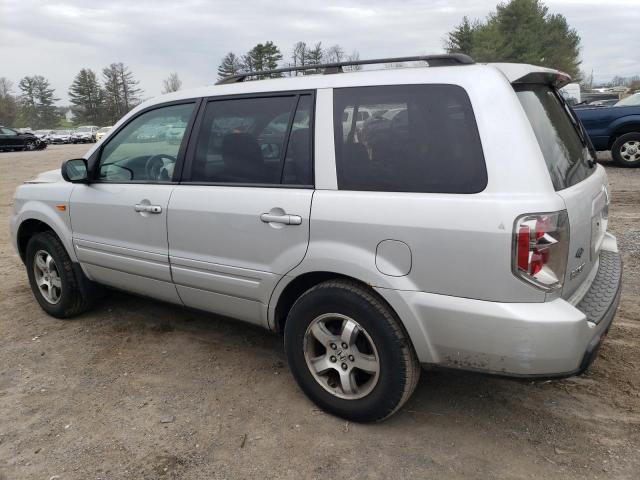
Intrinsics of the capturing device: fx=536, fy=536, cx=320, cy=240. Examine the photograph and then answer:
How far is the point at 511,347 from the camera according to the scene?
2295 millimetres

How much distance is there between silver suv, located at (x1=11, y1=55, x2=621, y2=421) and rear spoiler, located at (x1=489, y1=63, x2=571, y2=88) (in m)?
0.01

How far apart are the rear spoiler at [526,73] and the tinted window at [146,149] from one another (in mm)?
1950

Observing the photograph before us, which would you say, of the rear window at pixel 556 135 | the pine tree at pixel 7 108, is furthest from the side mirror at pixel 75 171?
the pine tree at pixel 7 108

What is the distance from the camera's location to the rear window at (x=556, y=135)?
8.09 feet

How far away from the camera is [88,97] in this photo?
3219 inches

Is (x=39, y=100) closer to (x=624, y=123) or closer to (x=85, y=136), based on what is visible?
(x=85, y=136)

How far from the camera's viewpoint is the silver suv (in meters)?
2.29

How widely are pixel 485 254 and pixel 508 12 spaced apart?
60882 mm

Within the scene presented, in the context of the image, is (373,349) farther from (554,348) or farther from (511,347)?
(554,348)

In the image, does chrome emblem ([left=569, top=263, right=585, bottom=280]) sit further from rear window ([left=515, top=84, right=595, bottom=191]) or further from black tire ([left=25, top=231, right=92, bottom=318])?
black tire ([left=25, top=231, right=92, bottom=318])

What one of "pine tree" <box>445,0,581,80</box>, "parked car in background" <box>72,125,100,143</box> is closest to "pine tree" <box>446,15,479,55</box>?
"pine tree" <box>445,0,581,80</box>

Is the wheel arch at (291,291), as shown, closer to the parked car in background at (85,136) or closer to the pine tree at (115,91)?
the parked car in background at (85,136)

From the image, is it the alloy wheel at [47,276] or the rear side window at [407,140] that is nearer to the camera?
the rear side window at [407,140]

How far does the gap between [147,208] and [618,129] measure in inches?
422
